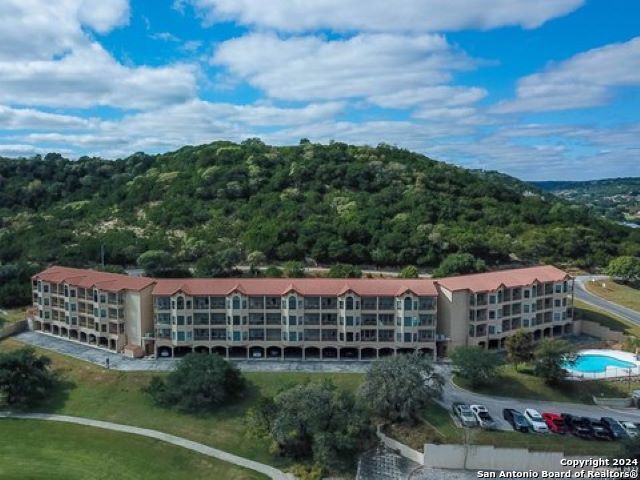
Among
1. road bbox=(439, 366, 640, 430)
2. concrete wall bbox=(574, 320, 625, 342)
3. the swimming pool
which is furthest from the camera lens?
concrete wall bbox=(574, 320, 625, 342)

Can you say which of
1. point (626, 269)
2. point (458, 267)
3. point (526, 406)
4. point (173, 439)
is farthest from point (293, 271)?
point (626, 269)

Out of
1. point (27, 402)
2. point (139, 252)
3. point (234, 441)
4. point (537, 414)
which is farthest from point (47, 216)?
point (537, 414)

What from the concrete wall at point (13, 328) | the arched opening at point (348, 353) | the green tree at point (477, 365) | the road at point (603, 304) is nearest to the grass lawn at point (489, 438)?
the green tree at point (477, 365)

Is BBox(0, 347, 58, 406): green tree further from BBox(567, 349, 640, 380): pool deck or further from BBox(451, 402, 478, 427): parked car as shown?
BBox(567, 349, 640, 380): pool deck

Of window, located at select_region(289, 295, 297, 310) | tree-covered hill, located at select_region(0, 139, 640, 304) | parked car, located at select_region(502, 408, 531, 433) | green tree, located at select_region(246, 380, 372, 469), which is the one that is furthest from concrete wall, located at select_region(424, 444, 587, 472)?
tree-covered hill, located at select_region(0, 139, 640, 304)

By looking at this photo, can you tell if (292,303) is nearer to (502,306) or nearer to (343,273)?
(343,273)

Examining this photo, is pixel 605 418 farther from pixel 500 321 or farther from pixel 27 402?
pixel 27 402

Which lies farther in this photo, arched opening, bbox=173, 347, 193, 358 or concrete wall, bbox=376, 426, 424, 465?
arched opening, bbox=173, 347, 193, 358
